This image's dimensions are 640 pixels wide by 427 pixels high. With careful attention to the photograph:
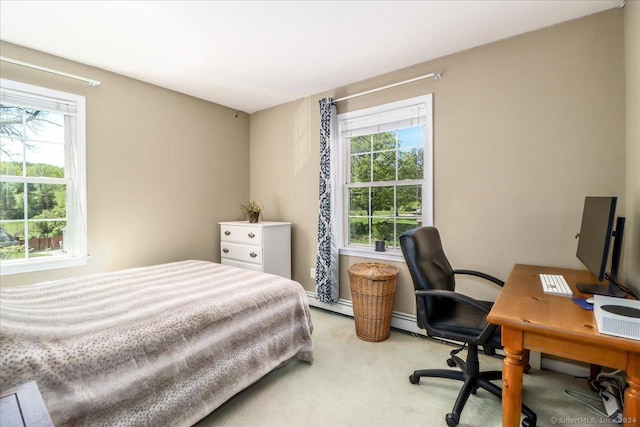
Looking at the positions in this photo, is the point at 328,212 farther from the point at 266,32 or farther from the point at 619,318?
the point at 619,318

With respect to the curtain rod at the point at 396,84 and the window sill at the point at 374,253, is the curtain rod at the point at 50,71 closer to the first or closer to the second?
the curtain rod at the point at 396,84

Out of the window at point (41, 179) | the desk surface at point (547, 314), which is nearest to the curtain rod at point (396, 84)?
the desk surface at point (547, 314)

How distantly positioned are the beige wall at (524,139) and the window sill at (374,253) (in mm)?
107

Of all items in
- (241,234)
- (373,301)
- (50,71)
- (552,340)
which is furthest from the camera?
(241,234)

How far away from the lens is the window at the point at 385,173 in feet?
9.11

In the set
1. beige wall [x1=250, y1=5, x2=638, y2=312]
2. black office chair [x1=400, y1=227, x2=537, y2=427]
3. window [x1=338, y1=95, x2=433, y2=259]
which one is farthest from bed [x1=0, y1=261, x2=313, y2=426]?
beige wall [x1=250, y1=5, x2=638, y2=312]

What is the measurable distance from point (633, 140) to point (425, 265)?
4.66 ft

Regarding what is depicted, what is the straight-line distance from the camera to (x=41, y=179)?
251 cm

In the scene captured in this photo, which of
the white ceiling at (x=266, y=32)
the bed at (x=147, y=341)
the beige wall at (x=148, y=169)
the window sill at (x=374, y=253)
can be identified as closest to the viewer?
the bed at (x=147, y=341)

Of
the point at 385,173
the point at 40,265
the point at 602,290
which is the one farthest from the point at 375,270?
the point at 40,265

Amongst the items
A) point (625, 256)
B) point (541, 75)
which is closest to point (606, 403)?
point (625, 256)

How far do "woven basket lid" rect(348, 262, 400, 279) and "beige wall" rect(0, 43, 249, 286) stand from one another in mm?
1975

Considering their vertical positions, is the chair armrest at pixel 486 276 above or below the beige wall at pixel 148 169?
below

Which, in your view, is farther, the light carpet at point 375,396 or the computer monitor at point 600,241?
the light carpet at point 375,396
